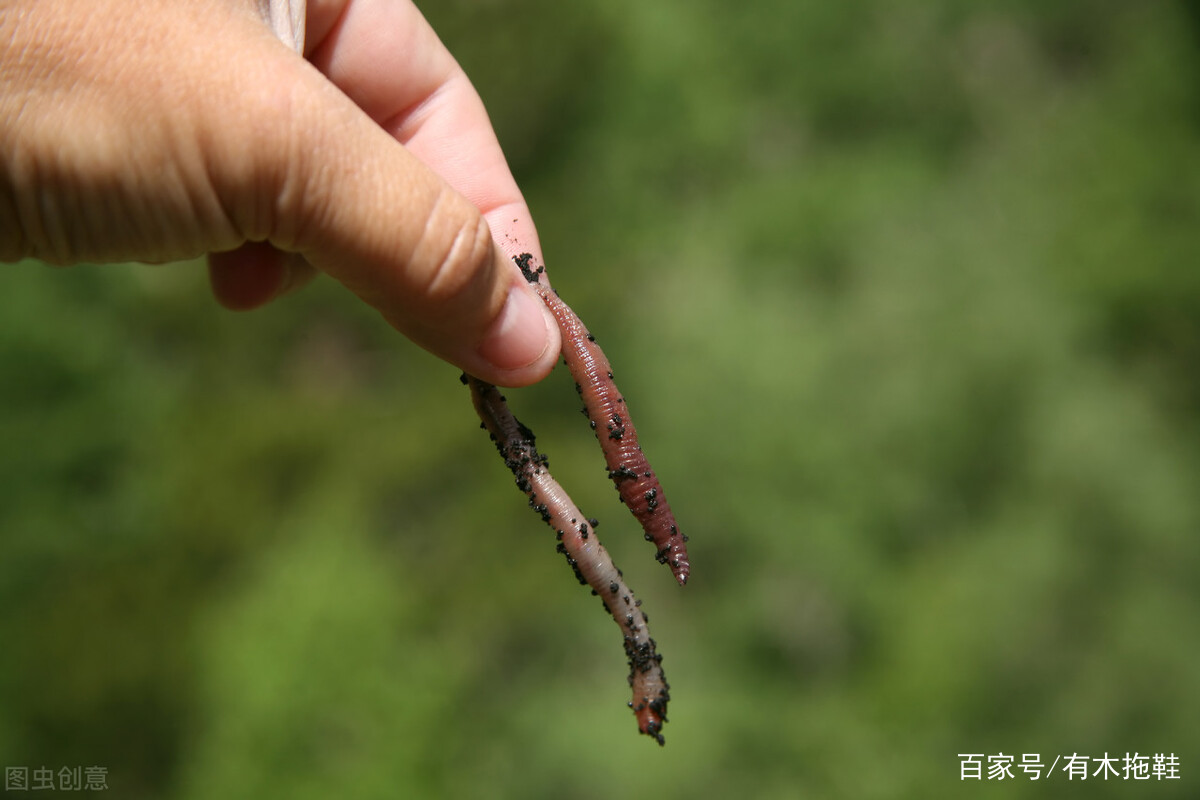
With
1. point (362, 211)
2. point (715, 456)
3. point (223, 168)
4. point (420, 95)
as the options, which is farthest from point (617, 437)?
point (715, 456)

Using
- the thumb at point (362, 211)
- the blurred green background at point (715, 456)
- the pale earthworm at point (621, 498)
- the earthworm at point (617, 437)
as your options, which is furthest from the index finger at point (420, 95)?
the blurred green background at point (715, 456)

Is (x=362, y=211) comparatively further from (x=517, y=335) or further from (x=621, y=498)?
(x=621, y=498)

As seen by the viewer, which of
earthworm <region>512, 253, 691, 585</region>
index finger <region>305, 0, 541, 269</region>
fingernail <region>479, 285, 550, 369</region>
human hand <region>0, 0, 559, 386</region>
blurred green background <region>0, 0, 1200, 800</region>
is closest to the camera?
human hand <region>0, 0, 559, 386</region>

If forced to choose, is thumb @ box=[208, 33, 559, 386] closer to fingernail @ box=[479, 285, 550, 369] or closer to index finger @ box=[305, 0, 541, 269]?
fingernail @ box=[479, 285, 550, 369]

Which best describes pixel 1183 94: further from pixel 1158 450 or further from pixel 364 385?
pixel 364 385

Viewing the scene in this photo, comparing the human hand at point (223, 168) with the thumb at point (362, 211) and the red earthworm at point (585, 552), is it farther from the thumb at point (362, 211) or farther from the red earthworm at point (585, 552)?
the red earthworm at point (585, 552)

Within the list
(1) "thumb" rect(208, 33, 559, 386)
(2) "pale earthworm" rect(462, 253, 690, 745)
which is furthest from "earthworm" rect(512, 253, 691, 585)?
(1) "thumb" rect(208, 33, 559, 386)
